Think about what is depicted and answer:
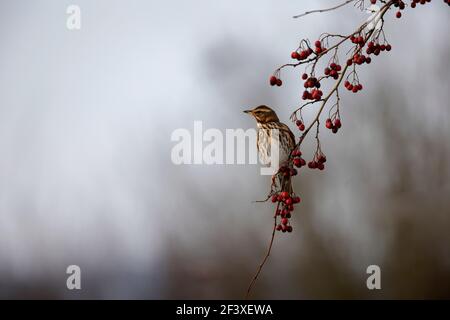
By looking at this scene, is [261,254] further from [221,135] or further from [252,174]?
[221,135]

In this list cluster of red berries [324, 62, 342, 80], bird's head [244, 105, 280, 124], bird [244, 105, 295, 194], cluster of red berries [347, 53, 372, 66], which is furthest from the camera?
bird [244, 105, 295, 194]

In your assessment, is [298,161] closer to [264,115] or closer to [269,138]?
[264,115]

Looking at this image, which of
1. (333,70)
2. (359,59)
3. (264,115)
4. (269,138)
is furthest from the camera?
(269,138)

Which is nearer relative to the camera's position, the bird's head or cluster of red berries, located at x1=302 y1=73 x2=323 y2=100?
cluster of red berries, located at x1=302 y1=73 x2=323 y2=100

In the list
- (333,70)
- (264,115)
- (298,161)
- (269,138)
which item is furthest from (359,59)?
(269,138)

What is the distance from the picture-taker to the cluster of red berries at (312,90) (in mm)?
1901

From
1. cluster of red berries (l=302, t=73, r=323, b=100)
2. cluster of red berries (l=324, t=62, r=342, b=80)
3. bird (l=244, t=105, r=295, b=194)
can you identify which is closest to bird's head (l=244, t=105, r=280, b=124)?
bird (l=244, t=105, r=295, b=194)

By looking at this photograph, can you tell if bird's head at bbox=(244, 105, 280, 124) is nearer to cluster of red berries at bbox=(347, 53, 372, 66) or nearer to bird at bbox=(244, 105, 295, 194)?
bird at bbox=(244, 105, 295, 194)

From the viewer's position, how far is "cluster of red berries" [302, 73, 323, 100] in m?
1.90

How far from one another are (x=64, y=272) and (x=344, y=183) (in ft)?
9.07

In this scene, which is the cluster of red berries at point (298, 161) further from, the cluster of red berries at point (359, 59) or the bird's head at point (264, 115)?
the bird's head at point (264, 115)

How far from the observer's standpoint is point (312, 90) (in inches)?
77.0

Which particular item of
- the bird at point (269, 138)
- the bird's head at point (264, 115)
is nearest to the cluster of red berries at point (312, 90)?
the bird's head at point (264, 115)

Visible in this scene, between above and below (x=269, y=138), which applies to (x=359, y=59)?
above
